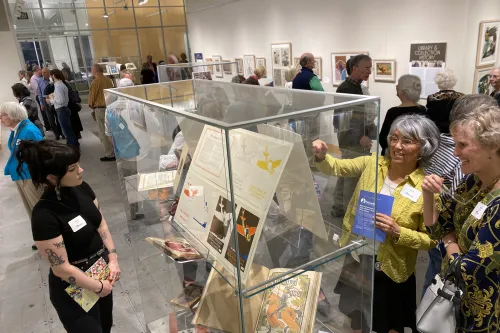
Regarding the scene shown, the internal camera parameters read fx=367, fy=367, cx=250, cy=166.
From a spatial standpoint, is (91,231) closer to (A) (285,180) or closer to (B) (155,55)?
(A) (285,180)

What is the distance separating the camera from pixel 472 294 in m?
1.53

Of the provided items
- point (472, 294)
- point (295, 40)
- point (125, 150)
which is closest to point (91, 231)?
point (125, 150)

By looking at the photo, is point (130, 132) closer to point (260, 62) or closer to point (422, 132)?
point (422, 132)

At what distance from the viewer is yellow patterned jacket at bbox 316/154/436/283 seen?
4.95 ft

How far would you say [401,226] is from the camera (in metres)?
1.91

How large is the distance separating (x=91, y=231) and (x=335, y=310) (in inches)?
54.1

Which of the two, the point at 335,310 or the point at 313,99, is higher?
the point at 313,99

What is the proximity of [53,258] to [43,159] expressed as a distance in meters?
0.50

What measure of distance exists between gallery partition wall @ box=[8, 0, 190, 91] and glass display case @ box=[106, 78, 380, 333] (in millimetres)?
14255

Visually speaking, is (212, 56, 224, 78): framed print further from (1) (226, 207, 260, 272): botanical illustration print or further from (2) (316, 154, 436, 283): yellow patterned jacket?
(1) (226, 207, 260, 272): botanical illustration print

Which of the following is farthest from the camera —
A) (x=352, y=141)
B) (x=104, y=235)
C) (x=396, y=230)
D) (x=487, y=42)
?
(x=487, y=42)

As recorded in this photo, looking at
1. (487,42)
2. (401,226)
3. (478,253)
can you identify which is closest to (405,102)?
(487,42)

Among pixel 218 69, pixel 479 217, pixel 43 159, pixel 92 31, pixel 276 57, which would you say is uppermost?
pixel 92 31

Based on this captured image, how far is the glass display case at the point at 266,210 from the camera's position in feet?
3.87
